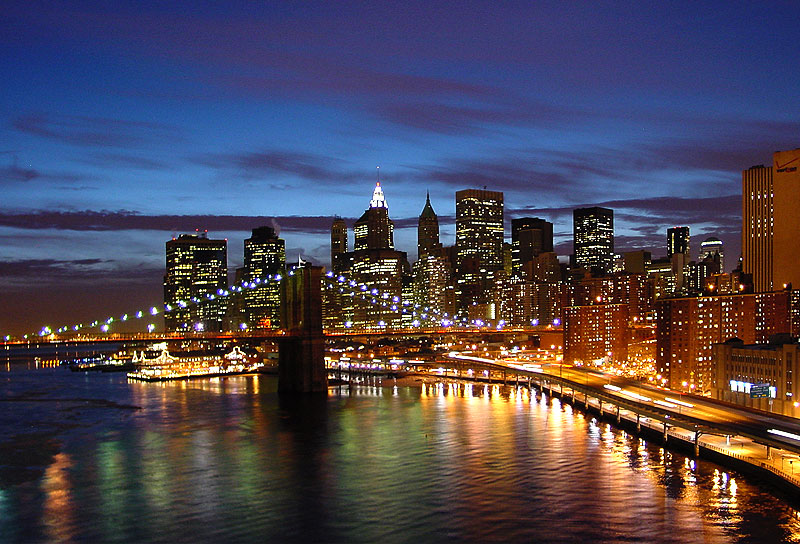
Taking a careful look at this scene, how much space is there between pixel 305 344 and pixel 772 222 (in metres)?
60.4

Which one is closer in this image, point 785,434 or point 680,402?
point 785,434

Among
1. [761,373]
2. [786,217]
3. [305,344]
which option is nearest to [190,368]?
[305,344]

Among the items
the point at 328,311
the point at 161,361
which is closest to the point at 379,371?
the point at 161,361

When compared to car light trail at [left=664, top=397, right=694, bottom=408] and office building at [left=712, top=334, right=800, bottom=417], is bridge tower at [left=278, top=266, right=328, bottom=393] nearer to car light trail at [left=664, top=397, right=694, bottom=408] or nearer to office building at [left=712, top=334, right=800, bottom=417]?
car light trail at [left=664, top=397, right=694, bottom=408]

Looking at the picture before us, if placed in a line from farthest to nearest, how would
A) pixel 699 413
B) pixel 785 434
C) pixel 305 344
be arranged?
pixel 305 344 → pixel 699 413 → pixel 785 434

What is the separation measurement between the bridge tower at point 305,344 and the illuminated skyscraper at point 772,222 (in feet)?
171

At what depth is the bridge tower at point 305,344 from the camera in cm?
6681

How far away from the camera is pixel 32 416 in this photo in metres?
53.3

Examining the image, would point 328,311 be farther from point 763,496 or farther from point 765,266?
point 763,496

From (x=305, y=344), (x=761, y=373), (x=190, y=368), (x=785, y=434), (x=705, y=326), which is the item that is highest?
(x=705, y=326)

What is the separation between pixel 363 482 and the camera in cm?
3253

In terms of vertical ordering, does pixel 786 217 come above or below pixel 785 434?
above

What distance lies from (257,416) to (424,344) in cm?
8778

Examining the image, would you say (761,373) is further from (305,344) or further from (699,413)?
(305,344)
